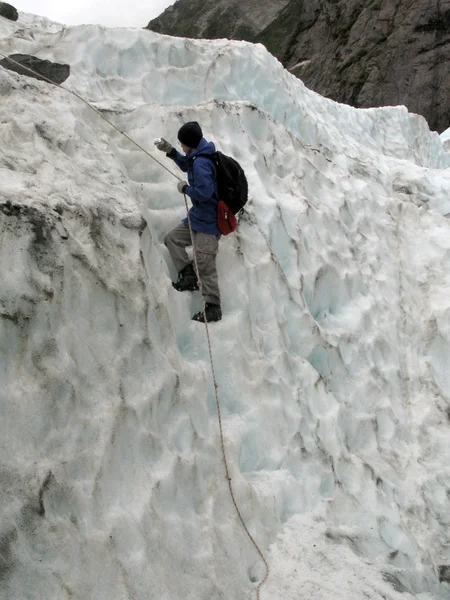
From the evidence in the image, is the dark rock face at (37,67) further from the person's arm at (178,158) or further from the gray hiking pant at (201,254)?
the gray hiking pant at (201,254)

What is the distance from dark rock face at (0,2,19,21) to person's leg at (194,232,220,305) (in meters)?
3.71

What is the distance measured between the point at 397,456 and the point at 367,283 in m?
1.72

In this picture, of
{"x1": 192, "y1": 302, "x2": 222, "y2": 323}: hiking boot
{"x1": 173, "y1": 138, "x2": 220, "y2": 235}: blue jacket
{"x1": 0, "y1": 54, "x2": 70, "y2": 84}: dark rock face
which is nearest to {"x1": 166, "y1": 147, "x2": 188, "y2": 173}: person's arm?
{"x1": 173, "y1": 138, "x2": 220, "y2": 235}: blue jacket

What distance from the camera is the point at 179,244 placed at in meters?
3.68

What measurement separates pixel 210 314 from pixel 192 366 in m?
0.49

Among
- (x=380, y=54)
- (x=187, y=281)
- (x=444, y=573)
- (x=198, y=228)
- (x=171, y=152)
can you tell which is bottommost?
(x=444, y=573)

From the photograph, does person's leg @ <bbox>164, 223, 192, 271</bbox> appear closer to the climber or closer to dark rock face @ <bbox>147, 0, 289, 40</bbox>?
the climber

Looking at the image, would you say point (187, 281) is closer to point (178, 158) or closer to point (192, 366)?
point (192, 366)

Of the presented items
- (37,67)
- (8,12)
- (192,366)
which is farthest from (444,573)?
(8,12)

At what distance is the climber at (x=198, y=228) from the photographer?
3586 mm

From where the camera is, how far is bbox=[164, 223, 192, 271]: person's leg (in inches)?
144

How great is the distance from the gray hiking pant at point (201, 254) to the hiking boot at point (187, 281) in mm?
33

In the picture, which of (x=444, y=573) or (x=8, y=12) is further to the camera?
(x=8, y=12)

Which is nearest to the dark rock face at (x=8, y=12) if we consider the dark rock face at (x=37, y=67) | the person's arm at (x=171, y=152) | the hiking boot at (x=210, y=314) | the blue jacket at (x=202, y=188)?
the dark rock face at (x=37, y=67)
